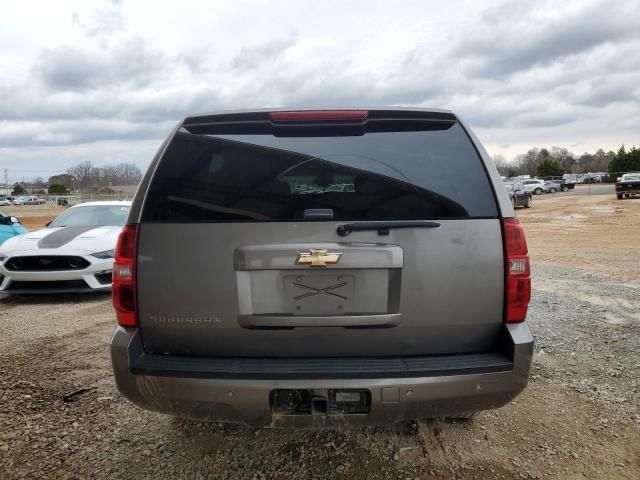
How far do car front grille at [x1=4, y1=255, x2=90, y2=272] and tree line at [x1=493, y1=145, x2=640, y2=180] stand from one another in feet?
211

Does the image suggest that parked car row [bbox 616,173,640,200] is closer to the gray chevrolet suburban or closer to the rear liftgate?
the gray chevrolet suburban

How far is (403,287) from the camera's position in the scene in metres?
2.10

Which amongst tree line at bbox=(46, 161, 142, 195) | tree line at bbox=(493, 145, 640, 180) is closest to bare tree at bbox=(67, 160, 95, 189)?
tree line at bbox=(46, 161, 142, 195)

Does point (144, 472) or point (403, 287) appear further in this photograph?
point (144, 472)

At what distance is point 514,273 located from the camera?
2141mm

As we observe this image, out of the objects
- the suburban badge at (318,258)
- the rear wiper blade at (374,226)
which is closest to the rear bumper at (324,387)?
the suburban badge at (318,258)

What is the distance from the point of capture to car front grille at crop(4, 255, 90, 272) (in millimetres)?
6090

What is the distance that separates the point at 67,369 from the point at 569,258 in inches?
365

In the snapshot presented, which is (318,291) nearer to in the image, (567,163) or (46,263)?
(46,263)

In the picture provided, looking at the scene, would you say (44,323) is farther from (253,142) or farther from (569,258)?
(569,258)

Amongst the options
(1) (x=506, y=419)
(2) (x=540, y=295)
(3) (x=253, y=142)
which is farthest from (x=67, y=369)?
(2) (x=540, y=295)

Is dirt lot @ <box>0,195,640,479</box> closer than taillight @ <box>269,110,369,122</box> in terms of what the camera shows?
No

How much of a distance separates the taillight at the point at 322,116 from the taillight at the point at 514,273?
35.1 inches

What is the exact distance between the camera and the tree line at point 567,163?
64.6 metres
